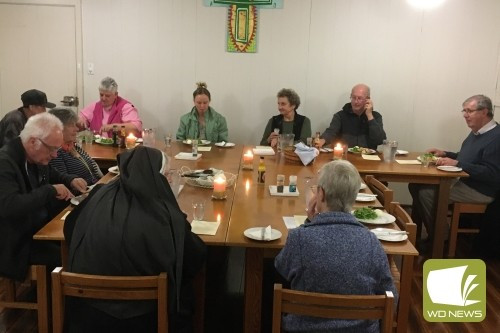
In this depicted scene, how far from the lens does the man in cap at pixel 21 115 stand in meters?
3.93

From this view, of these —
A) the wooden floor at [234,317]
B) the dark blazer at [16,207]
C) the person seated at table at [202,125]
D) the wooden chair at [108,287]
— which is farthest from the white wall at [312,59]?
the wooden chair at [108,287]

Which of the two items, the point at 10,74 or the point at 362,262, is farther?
the point at 10,74

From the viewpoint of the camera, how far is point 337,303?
5.44ft

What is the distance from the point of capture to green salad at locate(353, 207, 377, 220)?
260cm

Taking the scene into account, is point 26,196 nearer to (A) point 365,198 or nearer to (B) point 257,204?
(B) point 257,204

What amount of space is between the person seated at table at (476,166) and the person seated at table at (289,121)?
1280 millimetres

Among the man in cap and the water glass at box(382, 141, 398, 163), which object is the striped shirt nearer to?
the man in cap

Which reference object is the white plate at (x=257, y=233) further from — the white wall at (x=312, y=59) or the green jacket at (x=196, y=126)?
the white wall at (x=312, y=59)

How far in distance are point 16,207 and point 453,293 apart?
223cm

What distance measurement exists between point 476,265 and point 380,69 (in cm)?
281

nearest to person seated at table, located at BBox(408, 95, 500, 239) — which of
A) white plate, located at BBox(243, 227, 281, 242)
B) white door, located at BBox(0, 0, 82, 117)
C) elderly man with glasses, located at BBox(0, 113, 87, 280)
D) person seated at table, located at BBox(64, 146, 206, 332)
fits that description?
white plate, located at BBox(243, 227, 281, 242)

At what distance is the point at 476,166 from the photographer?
404 centimetres

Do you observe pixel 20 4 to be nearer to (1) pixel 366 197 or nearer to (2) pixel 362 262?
(1) pixel 366 197

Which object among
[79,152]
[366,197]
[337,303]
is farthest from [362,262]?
[79,152]
